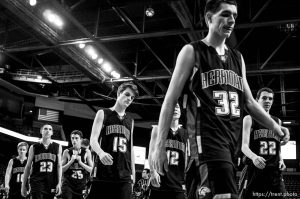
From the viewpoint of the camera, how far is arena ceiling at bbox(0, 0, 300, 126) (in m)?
10.2

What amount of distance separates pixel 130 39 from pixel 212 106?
1031 centimetres

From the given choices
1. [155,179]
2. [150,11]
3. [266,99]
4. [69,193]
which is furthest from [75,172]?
[266,99]

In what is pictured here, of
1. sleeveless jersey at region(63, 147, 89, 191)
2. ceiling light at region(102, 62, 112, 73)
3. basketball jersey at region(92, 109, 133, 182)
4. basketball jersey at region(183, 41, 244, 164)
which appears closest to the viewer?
basketball jersey at region(183, 41, 244, 164)

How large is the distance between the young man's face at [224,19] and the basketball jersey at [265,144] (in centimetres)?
331

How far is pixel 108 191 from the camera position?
505cm

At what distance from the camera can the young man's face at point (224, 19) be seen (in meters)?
2.70

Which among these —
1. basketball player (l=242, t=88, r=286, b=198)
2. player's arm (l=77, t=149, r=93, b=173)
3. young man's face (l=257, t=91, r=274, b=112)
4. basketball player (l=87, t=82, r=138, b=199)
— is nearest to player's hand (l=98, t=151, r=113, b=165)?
basketball player (l=87, t=82, r=138, b=199)

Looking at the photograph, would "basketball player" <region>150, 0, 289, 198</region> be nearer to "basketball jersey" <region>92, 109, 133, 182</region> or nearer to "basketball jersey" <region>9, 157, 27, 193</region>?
"basketball jersey" <region>92, 109, 133, 182</region>

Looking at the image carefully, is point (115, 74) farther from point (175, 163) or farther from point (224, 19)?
point (224, 19)

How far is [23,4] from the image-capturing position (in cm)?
942

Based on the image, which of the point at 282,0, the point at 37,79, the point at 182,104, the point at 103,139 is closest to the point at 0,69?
the point at 37,79

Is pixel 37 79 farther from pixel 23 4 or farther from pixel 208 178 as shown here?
pixel 208 178

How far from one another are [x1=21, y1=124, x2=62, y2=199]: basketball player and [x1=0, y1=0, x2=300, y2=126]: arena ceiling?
3599 mm

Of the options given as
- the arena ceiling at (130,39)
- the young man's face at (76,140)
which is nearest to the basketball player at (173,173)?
the young man's face at (76,140)
